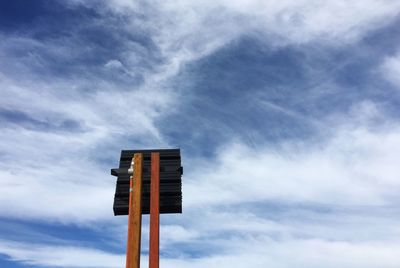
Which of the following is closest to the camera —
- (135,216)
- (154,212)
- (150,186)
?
(135,216)

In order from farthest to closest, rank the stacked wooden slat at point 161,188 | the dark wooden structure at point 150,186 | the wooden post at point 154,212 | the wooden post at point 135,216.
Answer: the stacked wooden slat at point 161,188 < the dark wooden structure at point 150,186 < the wooden post at point 154,212 < the wooden post at point 135,216

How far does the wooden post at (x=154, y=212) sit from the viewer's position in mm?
6336

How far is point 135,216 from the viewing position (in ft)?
21.0

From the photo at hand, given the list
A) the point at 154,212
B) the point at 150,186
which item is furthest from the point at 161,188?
the point at 154,212

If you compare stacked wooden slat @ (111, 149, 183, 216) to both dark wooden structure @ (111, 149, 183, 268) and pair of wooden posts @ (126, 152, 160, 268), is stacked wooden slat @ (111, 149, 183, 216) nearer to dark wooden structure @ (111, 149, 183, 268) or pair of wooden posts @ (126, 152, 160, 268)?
dark wooden structure @ (111, 149, 183, 268)

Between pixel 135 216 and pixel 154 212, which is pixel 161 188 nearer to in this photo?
pixel 154 212

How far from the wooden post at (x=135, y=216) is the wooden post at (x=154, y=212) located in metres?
0.25

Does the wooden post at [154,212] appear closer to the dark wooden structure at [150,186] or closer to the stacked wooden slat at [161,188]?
the dark wooden structure at [150,186]

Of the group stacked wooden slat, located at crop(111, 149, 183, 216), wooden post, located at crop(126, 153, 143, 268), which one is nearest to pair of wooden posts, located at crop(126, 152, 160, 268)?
wooden post, located at crop(126, 153, 143, 268)

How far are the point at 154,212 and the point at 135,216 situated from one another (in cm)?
39

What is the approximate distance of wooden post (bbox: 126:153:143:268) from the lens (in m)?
6.02

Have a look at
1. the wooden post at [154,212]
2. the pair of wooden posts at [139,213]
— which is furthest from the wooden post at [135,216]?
the wooden post at [154,212]

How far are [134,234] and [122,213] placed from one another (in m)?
1.08

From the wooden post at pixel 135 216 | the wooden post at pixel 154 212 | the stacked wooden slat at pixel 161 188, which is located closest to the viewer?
the wooden post at pixel 135 216
